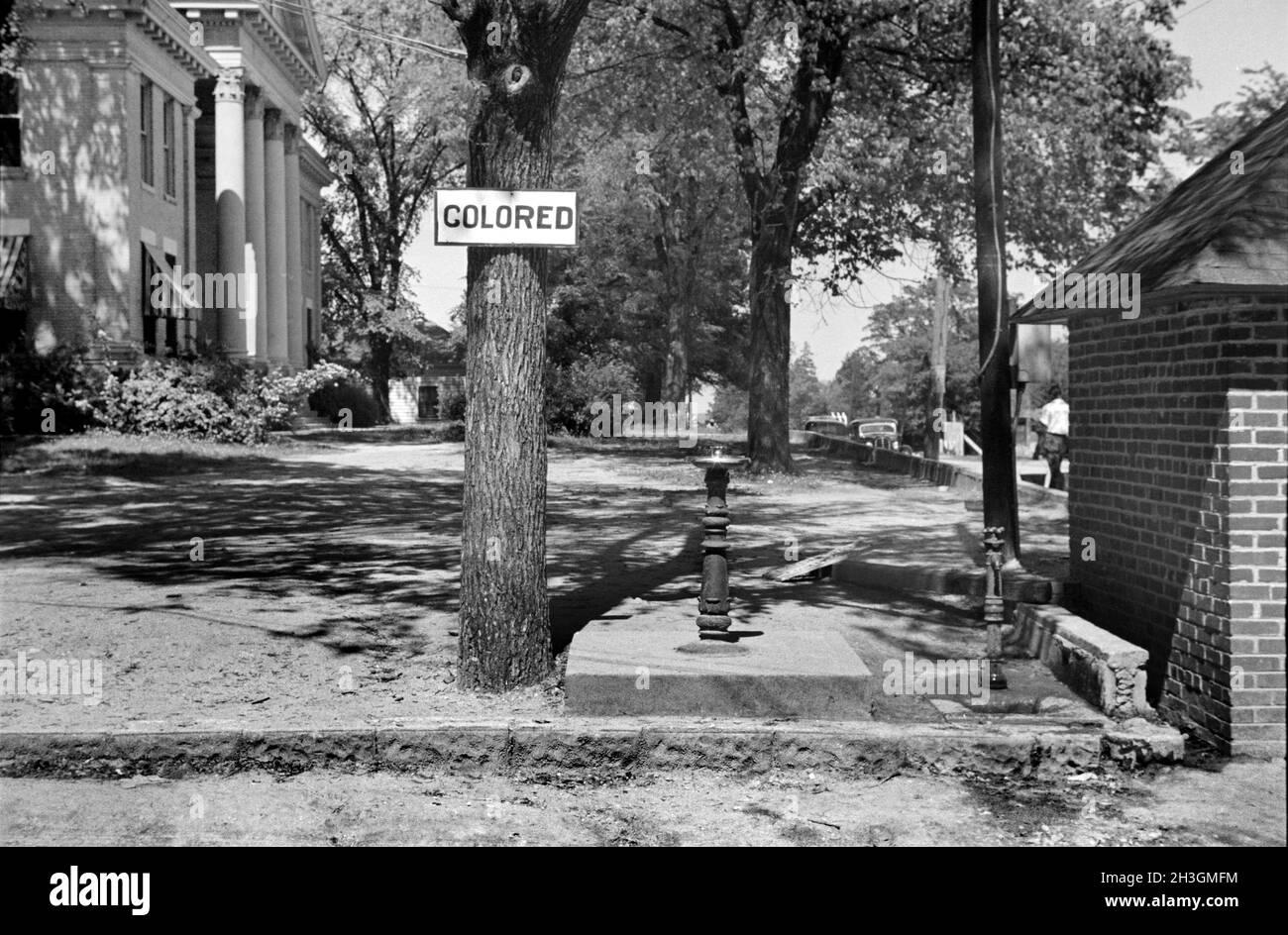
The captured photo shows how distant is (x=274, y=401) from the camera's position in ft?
101

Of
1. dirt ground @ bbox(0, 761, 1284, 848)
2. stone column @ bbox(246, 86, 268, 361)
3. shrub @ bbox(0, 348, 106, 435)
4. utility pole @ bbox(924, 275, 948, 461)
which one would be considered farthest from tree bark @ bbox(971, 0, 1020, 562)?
stone column @ bbox(246, 86, 268, 361)

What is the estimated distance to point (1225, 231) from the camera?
7.19 metres

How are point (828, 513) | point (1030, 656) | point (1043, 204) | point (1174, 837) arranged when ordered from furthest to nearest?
point (1043, 204)
point (828, 513)
point (1030, 656)
point (1174, 837)

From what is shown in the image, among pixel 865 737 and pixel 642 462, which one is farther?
A: pixel 642 462

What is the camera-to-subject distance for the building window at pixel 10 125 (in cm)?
2870

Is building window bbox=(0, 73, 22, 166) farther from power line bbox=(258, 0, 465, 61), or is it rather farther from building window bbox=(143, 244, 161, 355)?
power line bbox=(258, 0, 465, 61)

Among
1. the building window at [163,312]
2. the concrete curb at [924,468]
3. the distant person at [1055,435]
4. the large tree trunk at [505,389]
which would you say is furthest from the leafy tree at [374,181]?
the large tree trunk at [505,389]

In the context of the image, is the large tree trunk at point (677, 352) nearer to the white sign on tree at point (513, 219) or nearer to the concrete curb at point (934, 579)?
the concrete curb at point (934, 579)

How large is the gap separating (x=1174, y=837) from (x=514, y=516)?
12.9 ft

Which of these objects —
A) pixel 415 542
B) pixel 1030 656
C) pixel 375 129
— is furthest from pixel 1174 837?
pixel 375 129

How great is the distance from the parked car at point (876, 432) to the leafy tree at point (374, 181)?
18.7m

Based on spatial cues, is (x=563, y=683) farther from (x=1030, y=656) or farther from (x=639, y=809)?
(x=1030, y=656)

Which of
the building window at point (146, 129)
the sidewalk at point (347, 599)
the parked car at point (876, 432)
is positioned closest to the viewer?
the sidewalk at point (347, 599)

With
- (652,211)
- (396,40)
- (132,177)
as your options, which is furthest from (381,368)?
(396,40)
